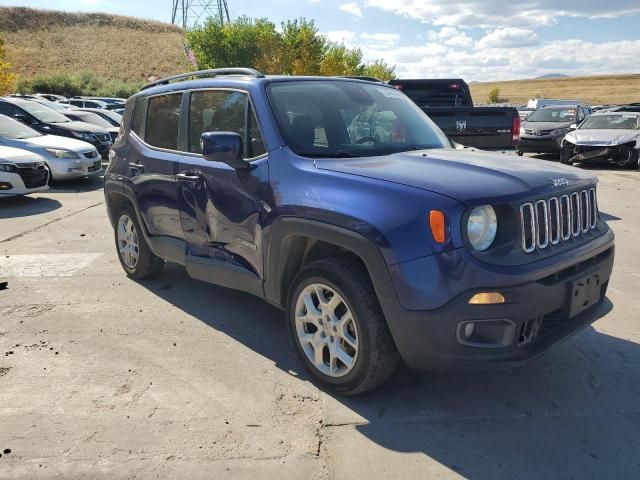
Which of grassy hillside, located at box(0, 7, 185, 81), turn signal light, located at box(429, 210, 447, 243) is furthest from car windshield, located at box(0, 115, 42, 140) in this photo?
grassy hillside, located at box(0, 7, 185, 81)

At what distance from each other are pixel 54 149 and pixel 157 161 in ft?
26.6

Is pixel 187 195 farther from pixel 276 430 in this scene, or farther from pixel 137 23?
pixel 137 23

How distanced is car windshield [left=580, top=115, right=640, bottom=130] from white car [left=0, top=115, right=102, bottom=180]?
496 inches

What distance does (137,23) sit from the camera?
90.2 m

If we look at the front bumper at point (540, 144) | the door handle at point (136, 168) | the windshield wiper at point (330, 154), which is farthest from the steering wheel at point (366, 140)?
the front bumper at point (540, 144)

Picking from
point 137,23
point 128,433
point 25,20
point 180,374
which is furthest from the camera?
point 137,23

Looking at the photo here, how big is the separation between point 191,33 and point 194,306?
140 feet

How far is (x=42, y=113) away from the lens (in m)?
14.2

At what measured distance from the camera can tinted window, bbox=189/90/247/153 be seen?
3920 mm

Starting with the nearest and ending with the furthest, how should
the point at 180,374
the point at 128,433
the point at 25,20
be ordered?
1. the point at 128,433
2. the point at 180,374
3. the point at 25,20

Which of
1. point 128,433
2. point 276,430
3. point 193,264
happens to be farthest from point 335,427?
point 193,264

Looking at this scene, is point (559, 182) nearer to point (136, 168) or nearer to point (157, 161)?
point (157, 161)

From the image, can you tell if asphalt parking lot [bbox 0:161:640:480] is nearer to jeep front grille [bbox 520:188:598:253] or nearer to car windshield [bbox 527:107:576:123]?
jeep front grille [bbox 520:188:598:253]

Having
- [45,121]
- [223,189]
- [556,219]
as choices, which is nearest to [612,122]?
[556,219]
